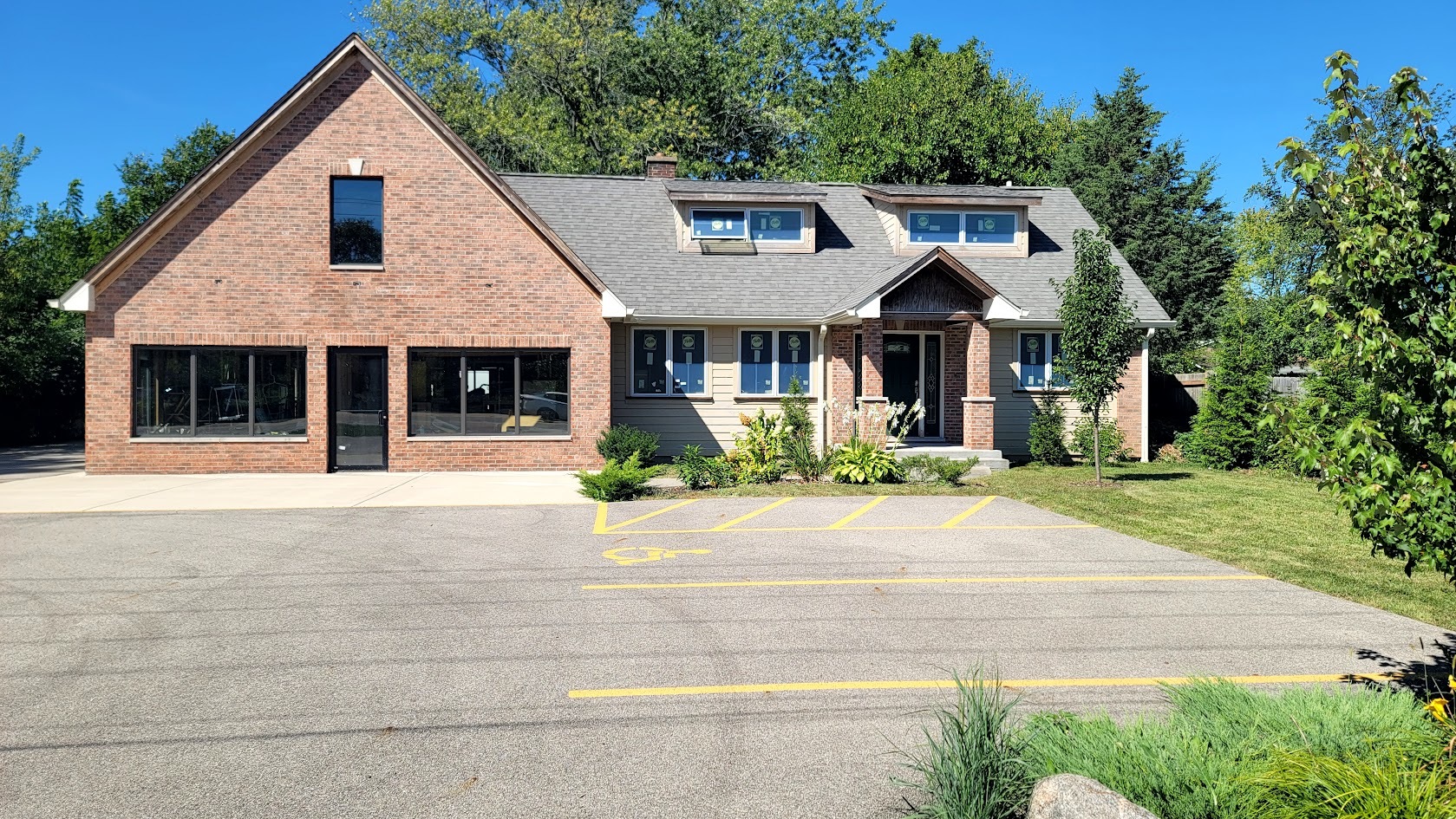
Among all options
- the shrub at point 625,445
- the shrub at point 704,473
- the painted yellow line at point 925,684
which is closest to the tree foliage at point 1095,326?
the shrub at point 704,473

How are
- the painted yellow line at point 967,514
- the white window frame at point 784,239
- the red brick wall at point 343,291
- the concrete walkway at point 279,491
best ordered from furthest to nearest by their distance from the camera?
the white window frame at point 784,239, the red brick wall at point 343,291, the concrete walkway at point 279,491, the painted yellow line at point 967,514

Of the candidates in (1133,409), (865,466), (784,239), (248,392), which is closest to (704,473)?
(865,466)

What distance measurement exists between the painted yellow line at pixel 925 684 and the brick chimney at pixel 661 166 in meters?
21.0

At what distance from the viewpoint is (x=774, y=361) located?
816 inches

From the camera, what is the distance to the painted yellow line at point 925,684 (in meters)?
5.56

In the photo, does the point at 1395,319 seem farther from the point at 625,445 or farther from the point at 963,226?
the point at 963,226

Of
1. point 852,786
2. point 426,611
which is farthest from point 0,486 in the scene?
point 852,786

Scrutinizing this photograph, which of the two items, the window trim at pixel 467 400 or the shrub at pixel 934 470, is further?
the window trim at pixel 467 400

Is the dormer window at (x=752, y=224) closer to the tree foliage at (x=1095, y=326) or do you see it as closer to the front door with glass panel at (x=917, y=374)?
the front door with glass panel at (x=917, y=374)

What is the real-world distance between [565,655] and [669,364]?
568 inches

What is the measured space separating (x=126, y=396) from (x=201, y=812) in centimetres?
1639

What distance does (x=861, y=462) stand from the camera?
53.7 feet

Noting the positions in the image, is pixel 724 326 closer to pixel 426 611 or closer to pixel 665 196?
pixel 665 196

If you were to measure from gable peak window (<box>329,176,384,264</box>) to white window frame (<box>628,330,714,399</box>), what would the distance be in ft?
18.2
